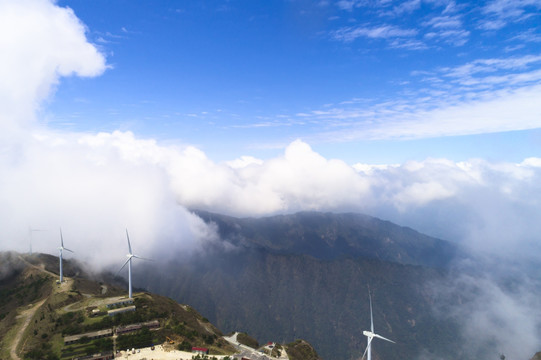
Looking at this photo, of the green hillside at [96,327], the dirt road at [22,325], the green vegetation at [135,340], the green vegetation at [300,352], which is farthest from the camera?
the green vegetation at [300,352]

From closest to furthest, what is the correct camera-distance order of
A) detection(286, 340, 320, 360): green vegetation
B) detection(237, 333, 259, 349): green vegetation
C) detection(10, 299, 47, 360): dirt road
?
detection(10, 299, 47, 360): dirt road
detection(286, 340, 320, 360): green vegetation
detection(237, 333, 259, 349): green vegetation

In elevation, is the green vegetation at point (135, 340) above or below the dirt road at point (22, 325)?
above

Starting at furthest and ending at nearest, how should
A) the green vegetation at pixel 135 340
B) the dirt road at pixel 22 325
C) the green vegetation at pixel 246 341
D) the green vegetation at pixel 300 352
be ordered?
the green vegetation at pixel 246 341
the green vegetation at pixel 300 352
the dirt road at pixel 22 325
the green vegetation at pixel 135 340

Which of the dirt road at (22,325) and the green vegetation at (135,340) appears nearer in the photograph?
the green vegetation at (135,340)

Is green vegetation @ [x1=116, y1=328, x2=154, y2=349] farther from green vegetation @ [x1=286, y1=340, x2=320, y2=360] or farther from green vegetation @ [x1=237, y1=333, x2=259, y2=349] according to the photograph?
green vegetation @ [x1=286, y1=340, x2=320, y2=360]

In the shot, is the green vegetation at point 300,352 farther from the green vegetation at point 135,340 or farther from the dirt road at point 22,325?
the dirt road at point 22,325

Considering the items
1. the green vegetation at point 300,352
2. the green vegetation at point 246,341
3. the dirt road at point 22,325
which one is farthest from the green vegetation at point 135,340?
the green vegetation at point 300,352

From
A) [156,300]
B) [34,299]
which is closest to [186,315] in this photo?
[156,300]

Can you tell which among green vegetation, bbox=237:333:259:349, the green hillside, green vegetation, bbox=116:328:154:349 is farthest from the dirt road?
green vegetation, bbox=237:333:259:349

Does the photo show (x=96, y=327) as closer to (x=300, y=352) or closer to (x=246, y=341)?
(x=246, y=341)

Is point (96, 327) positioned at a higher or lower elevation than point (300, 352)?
higher

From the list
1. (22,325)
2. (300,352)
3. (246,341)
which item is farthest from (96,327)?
(300,352)
